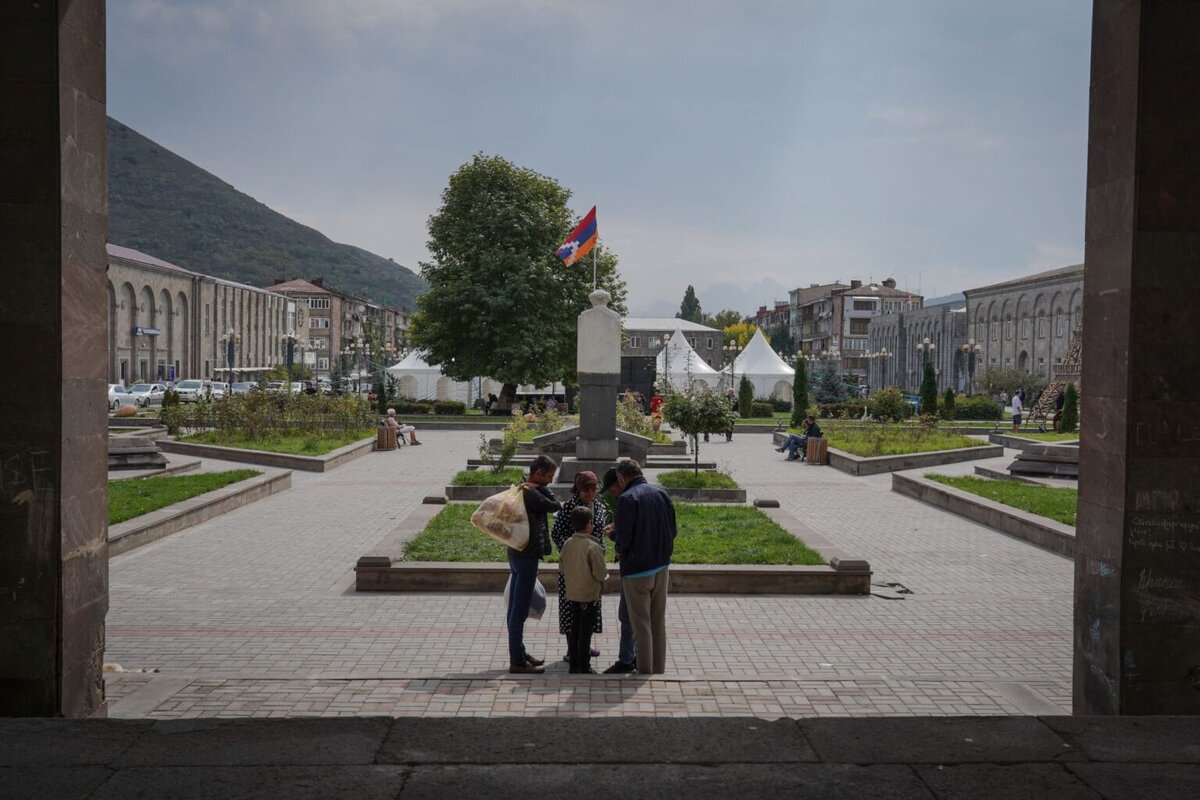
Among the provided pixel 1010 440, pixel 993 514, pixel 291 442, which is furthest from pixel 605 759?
pixel 1010 440

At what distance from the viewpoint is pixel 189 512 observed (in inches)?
555

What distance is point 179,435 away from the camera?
2742 cm

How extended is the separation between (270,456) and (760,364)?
2913 cm

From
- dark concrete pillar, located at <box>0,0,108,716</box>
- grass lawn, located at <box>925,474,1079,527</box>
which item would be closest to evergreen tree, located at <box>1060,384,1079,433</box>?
grass lawn, located at <box>925,474,1079,527</box>

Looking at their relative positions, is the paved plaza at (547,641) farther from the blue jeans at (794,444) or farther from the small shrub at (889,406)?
the small shrub at (889,406)

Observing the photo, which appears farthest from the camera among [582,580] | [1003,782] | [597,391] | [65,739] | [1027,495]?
[597,391]

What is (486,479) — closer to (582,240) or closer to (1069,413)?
(582,240)

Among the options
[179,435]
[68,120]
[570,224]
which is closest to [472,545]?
[68,120]

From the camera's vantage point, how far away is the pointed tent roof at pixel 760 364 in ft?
155

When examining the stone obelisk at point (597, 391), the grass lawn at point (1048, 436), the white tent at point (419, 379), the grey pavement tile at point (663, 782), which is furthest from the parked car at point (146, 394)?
the grey pavement tile at point (663, 782)

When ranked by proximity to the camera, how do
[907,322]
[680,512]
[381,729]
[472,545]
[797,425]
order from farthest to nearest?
1. [907,322]
2. [797,425]
3. [680,512]
4. [472,545]
5. [381,729]

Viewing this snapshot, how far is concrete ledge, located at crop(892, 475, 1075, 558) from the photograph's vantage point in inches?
507

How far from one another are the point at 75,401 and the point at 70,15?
2054 mm

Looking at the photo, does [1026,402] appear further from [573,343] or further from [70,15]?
[70,15]
